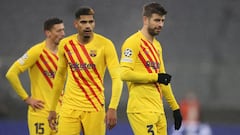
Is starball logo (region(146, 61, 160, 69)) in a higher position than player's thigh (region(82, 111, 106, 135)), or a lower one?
higher

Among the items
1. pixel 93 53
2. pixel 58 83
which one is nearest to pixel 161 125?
pixel 93 53

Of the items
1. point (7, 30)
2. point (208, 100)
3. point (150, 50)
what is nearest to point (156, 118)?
point (150, 50)

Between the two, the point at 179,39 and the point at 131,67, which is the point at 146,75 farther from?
the point at 179,39

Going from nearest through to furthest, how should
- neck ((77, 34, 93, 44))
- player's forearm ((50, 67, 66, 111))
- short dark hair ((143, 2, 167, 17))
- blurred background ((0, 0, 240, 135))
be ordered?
short dark hair ((143, 2, 167, 17)), neck ((77, 34, 93, 44)), player's forearm ((50, 67, 66, 111)), blurred background ((0, 0, 240, 135))

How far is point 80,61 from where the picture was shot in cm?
779

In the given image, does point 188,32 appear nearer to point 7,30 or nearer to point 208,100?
point 208,100

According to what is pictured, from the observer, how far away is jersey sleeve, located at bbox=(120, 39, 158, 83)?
7.22m

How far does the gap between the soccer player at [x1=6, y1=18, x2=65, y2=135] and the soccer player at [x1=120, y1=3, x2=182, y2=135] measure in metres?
1.78

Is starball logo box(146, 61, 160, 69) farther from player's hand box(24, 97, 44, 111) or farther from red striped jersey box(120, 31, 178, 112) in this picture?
player's hand box(24, 97, 44, 111)

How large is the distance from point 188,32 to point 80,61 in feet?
52.2

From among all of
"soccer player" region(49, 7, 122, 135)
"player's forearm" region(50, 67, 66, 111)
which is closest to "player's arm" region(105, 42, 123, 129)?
"soccer player" region(49, 7, 122, 135)

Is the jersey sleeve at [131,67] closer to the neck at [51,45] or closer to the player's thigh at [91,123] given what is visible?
the player's thigh at [91,123]

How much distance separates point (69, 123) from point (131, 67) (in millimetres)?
1020

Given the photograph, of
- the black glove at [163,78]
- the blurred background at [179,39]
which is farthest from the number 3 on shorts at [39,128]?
the blurred background at [179,39]
